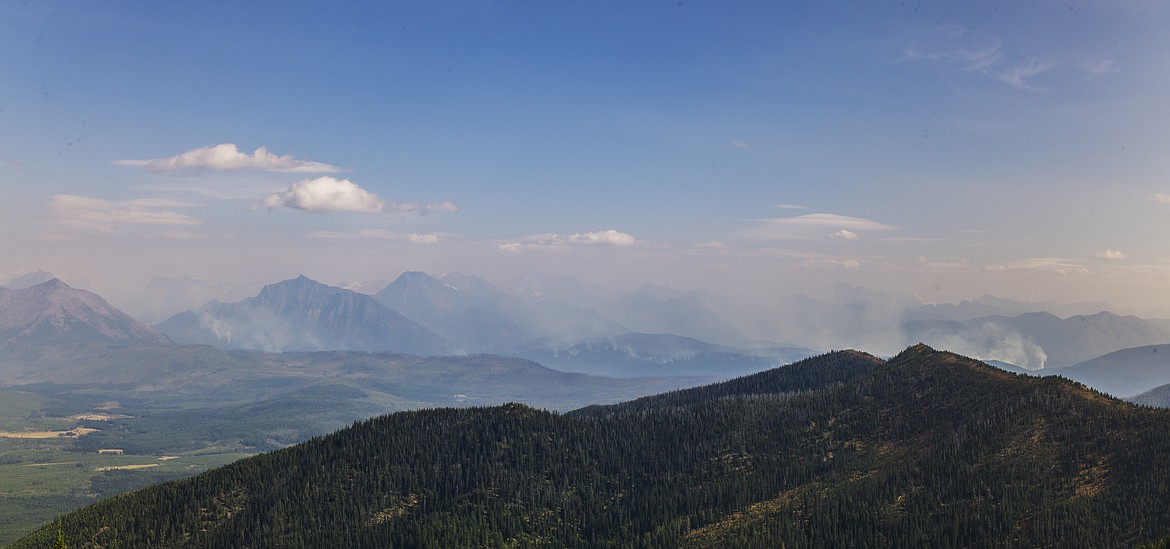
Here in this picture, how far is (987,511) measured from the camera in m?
A: 174

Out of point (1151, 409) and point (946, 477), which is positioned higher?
point (1151, 409)

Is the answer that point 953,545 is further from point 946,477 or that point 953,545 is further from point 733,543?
point 733,543

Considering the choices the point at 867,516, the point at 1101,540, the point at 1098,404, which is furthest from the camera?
the point at 1098,404

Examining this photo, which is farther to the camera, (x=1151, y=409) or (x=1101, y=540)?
(x=1151, y=409)

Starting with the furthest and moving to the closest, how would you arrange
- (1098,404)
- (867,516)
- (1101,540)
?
(1098,404)
(867,516)
(1101,540)

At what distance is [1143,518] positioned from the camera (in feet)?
517

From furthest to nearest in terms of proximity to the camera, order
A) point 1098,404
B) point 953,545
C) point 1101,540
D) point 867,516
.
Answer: point 1098,404, point 867,516, point 953,545, point 1101,540

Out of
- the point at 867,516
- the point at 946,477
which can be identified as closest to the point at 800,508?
the point at 867,516

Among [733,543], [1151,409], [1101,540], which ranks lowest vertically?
[733,543]

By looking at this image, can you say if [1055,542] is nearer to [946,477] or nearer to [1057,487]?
[1057,487]

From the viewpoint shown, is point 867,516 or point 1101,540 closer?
point 1101,540

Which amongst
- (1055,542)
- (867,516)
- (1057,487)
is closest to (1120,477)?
(1057,487)

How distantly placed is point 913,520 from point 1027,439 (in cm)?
3967

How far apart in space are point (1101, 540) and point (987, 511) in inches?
869
